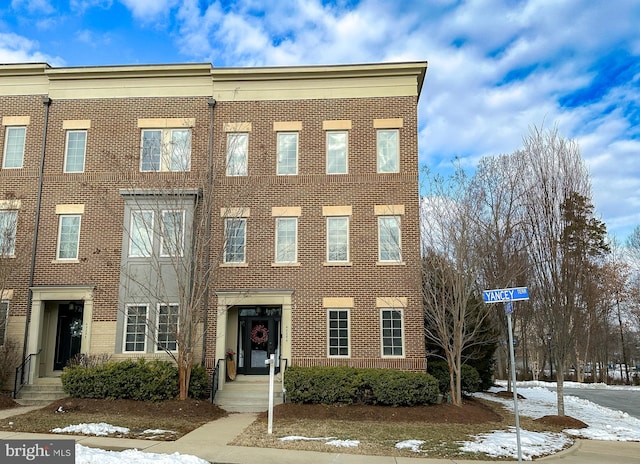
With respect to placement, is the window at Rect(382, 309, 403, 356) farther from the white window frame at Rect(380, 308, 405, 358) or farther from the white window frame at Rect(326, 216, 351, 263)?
the white window frame at Rect(326, 216, 351, 263)

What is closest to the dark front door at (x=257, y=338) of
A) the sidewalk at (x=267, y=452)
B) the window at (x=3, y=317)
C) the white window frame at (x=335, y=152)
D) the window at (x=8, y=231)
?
the white window frame at (x=335, y=152)

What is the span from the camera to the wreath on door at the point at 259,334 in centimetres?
1725

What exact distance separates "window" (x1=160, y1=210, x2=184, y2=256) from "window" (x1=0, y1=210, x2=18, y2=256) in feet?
15.7

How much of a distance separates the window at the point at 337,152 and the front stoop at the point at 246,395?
695cm

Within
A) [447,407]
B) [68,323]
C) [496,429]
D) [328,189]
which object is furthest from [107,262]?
[496,429]

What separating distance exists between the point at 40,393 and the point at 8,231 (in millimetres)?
5144

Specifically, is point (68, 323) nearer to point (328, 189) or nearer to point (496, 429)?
point (328, 189)

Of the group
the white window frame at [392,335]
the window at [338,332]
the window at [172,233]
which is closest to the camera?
the window at [172,233]

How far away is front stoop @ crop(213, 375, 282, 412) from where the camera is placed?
1495 cm

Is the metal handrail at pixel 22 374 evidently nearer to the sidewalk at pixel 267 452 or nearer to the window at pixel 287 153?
the sidewalk at pixel 267 452

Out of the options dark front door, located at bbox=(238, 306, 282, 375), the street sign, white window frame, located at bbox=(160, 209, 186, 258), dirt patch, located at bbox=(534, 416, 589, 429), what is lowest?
dirt patch, located at bbox=(534, 416, 589, 429)

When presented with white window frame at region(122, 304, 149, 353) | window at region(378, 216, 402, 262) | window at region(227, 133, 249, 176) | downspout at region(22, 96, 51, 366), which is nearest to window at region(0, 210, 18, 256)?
downspout at region(22, 96, 51, 366)

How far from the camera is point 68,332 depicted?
17766mm

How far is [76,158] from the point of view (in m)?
17.8
